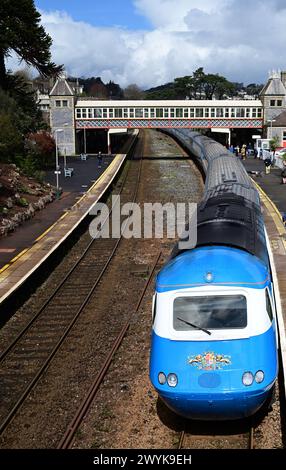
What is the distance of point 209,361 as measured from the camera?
8633 mm

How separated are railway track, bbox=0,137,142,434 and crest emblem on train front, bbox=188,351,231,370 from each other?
4.08 m

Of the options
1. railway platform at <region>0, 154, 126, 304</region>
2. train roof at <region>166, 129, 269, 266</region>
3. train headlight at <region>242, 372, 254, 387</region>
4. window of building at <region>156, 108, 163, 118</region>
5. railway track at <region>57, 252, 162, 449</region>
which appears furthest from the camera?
window of building at <region>156, 108, 163, 118</region>

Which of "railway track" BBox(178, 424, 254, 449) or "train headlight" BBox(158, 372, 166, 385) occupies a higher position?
"train headlight" BBox(158, 372, 166, 385)

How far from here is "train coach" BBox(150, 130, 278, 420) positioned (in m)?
8.52

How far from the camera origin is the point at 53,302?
17.2m

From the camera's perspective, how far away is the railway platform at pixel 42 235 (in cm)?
1866

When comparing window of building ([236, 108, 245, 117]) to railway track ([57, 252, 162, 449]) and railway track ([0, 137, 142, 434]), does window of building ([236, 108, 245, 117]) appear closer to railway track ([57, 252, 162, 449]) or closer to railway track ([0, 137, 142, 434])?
railway track ([0, 137, 142, 434])

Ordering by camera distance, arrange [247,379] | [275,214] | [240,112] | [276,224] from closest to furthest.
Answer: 1. [247,379]
2. [276,224]
3. [275,214]
4. [240,112]

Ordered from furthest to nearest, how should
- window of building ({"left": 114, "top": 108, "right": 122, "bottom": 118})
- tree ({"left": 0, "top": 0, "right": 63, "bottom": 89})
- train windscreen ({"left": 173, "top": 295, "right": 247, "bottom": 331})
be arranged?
window of building ({"left": 114, "top": 108, "right": 122, "bottom": 118}) → tree ({"left": 0, "top": 0, "right": 63, "bottom": 89}) → train windscreen ({"left": 173, "top": 295, "right": 247, "bottom": 331})

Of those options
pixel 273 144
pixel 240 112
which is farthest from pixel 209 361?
pixel 240 112

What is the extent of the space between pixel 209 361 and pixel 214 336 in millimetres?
419

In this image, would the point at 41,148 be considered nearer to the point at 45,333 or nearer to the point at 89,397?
the point at 45,333

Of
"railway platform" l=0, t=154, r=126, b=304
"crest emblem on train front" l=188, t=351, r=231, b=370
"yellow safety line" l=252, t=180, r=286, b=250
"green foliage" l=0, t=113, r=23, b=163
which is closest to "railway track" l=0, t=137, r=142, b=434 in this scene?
"railway platform" l=0, t=154, r=126, b=304

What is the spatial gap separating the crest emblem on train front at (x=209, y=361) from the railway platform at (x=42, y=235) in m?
8.38
